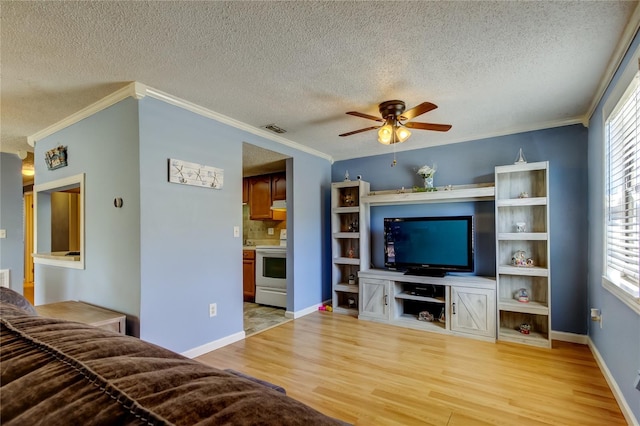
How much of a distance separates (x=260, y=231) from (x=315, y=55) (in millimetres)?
4349

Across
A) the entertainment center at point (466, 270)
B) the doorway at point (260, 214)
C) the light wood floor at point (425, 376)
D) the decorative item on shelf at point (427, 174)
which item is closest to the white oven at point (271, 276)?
the doorway at point (260, 214)

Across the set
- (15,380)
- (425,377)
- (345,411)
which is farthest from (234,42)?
(425,377)

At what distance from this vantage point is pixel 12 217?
4.65m

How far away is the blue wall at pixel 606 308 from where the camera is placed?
1.85 m

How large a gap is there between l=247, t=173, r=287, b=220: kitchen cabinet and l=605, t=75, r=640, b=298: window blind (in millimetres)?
3895

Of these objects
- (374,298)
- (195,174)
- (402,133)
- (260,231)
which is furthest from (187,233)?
(260,231)

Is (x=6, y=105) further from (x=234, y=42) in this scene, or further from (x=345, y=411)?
(x=345, y=411)

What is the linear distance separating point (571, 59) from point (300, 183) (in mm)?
3060

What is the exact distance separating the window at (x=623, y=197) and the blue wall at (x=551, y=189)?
0.87 metres

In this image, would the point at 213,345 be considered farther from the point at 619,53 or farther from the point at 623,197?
the point at 619,53

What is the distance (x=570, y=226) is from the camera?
3.32m

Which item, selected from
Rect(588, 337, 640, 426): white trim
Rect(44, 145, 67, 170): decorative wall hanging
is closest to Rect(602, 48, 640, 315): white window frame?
Rect(588, 337, 640, 426): white trim

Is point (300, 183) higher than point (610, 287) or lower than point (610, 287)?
higher

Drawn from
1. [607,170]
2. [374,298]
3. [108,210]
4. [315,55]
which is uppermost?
[315,55]
